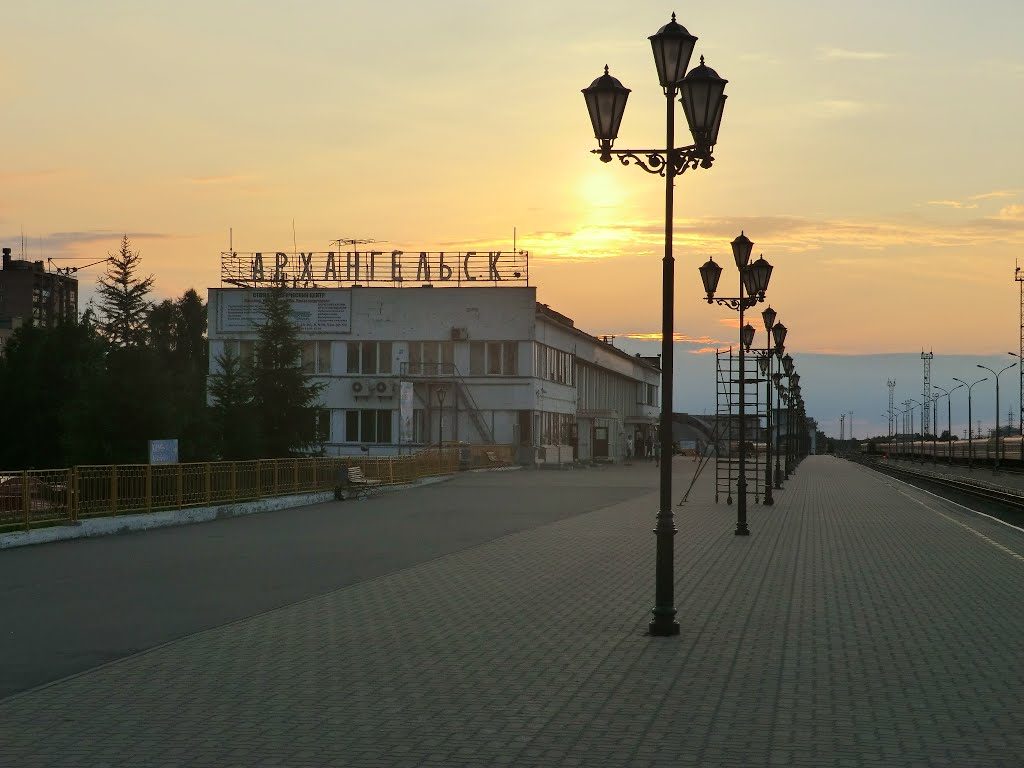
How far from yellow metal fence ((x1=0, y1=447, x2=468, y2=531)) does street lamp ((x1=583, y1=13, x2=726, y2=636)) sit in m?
11.3

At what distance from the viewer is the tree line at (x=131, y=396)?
30.7 metres

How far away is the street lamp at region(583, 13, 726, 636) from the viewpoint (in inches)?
467

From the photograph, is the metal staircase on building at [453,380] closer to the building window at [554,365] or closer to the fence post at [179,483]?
the building window at [554,365]

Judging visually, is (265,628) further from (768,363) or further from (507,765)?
(768,363)

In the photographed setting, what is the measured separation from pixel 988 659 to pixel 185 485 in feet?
60.6

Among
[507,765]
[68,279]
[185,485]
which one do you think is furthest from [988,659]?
[68,279]

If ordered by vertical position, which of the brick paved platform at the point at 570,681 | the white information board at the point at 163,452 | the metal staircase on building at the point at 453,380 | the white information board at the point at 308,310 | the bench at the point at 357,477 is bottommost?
the brick paved platform at the point at 570,681

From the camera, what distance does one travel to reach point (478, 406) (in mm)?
69438

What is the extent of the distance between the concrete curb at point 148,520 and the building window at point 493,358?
35.5 metres

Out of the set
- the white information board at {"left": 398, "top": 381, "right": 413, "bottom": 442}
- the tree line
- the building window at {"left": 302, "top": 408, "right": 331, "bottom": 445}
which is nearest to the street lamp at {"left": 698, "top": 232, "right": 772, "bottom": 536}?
the tree line

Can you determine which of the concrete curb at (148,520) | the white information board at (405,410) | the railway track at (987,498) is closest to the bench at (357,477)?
the concrete curb at (148,520)

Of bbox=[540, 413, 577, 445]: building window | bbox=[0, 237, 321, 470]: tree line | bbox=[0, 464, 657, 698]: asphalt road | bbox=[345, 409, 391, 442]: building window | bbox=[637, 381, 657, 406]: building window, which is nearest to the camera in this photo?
bbox=[0, 464, 657, 698]: asphalt road

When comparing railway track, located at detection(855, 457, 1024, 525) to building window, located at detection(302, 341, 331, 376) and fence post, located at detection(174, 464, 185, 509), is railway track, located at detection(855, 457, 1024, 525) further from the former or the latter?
building window, located at detection(302, 341, 331, 376)

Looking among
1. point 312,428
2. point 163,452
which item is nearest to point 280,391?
point 312,428
